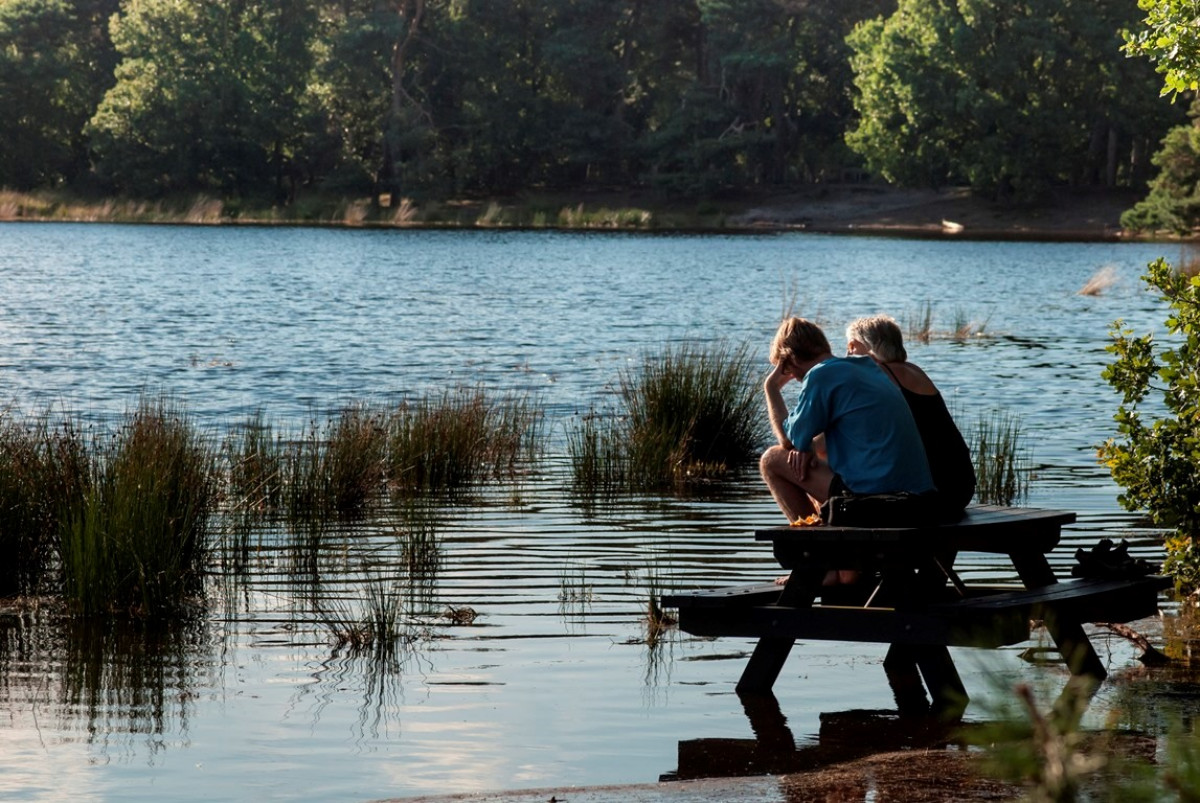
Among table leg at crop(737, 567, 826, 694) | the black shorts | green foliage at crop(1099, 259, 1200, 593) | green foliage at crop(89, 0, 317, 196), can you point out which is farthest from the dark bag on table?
green foliage at crop(89, 0, 317, 196)

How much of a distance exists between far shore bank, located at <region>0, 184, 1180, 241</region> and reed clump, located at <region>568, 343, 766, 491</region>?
48177mm

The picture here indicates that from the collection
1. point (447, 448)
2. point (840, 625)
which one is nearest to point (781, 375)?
point (840, 625)

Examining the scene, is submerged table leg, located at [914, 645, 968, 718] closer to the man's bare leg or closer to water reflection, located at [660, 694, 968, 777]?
water reflection, located at [660, 694, 968, 777]

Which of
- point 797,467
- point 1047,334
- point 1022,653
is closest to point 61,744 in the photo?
point 797,467

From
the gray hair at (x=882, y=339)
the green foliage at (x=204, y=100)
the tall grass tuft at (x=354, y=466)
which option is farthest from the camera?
the green foliage at (x=204, y=100)

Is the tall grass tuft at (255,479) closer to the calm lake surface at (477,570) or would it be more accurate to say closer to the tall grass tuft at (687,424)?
the calm lake surface at (477,570)

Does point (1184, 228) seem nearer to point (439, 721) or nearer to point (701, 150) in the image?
point (701, 150)

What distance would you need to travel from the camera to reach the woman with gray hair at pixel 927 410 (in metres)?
5.49

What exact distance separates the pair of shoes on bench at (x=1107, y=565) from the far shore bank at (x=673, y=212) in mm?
54069

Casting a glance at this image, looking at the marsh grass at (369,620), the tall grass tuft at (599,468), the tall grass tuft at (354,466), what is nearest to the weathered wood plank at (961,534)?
the marsh grass at (369,620)

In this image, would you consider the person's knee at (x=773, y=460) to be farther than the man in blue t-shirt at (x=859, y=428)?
Yes

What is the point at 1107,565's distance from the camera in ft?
17.8

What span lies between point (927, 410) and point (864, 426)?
0.42 meters

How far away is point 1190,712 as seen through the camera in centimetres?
500
